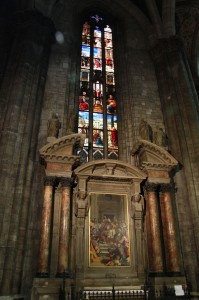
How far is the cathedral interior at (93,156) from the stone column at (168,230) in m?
0.03

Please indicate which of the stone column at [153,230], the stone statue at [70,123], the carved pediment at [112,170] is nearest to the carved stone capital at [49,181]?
the carved pediment at [112,170]

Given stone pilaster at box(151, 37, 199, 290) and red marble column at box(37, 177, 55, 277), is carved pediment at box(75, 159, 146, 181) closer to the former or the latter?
red marble column at box(37, 177, 55, 277)

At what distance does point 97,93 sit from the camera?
13.3 meters

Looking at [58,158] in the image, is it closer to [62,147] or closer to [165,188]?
[62,147]

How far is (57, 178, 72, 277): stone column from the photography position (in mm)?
8156

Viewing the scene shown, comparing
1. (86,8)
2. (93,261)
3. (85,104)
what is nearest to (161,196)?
(93,261)

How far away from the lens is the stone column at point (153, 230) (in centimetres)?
880

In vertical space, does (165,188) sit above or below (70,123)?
below

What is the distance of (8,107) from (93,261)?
6.08m

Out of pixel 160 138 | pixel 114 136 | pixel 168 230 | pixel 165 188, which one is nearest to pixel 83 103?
pixel 114 136

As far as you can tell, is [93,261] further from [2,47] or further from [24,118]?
[2,47]

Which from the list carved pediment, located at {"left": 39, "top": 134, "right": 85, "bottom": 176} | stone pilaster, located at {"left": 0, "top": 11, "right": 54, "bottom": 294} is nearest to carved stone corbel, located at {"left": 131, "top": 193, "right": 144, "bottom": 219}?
carved pediment, located at {"left": 39, "top": 134, "right": 85, "bottom": 176}

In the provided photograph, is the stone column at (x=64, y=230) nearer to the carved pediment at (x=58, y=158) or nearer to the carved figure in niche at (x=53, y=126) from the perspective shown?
the carved pediment at (x=58, y=158)

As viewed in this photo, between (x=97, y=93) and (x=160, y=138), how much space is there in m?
3.95
